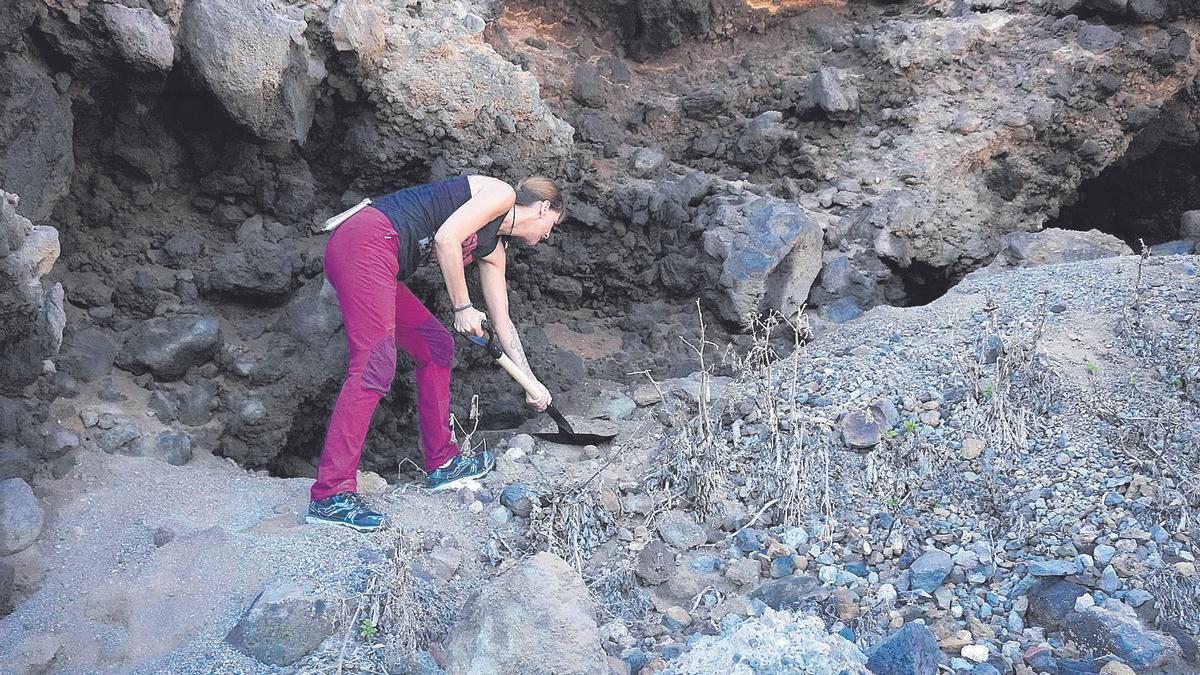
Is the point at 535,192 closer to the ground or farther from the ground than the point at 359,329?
farther from the ground

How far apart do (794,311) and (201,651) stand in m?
3.59

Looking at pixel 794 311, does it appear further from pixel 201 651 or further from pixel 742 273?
pixel 201 651

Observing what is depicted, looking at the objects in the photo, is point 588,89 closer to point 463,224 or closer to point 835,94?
point 835,94

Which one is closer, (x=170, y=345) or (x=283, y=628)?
(x=283, y=628)

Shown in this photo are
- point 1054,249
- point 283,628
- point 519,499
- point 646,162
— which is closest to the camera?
A: point 283,628

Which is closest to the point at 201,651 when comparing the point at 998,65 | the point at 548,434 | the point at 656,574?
the point at 656,574

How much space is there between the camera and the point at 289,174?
14.7 feet

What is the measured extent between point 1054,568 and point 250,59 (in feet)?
11.7

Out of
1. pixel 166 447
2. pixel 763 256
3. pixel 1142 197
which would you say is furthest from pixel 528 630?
pixel 1142 197

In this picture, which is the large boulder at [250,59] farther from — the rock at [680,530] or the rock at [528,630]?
the rock at [528,630]

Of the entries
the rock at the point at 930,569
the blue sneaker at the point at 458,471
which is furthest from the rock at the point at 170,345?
the rock at the point at 930,569

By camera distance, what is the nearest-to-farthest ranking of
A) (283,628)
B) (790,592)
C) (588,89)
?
(283,628)
(790,592)
(588,89)

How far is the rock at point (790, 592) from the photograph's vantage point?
8.25 feet

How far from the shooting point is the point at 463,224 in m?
3.09
